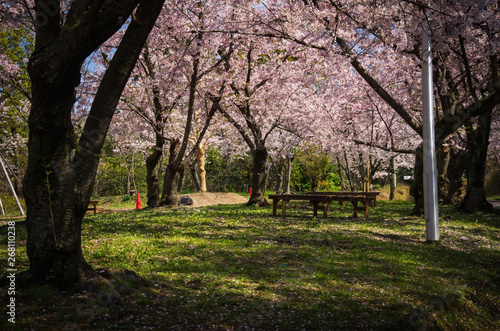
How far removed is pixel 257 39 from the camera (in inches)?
621

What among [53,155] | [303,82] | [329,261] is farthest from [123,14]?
[303,82]

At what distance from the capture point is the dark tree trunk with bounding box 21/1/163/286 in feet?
13.8

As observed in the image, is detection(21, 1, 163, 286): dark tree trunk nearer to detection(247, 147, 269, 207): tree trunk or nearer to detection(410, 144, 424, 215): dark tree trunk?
detection(410, 144, 424, 215): dark tree trunk

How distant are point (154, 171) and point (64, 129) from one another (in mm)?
14579

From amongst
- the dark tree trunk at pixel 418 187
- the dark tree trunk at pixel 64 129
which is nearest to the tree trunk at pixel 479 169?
the dark tree trunk at pixel 418 187

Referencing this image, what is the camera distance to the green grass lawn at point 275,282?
4.17 m

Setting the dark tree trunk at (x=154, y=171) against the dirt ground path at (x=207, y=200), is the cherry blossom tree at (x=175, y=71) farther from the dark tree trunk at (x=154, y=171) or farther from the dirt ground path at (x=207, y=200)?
the dirt ground path at (x=207, y=200)

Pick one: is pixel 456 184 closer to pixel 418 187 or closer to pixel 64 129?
pixel 418 187

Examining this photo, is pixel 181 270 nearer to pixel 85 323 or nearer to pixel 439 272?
pixel 85 323

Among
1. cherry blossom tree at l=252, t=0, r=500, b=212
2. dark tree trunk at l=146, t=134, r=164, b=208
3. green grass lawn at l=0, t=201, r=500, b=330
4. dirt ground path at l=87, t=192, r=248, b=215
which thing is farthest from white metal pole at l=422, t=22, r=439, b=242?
dirt ground path at l=87, t=192, r=248, b=215

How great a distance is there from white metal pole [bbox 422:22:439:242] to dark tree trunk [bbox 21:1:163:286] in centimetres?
703

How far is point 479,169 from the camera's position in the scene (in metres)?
15.3

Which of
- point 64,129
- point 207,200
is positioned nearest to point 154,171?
point 207,200

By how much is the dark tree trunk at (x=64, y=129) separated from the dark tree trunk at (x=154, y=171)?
1368cm
